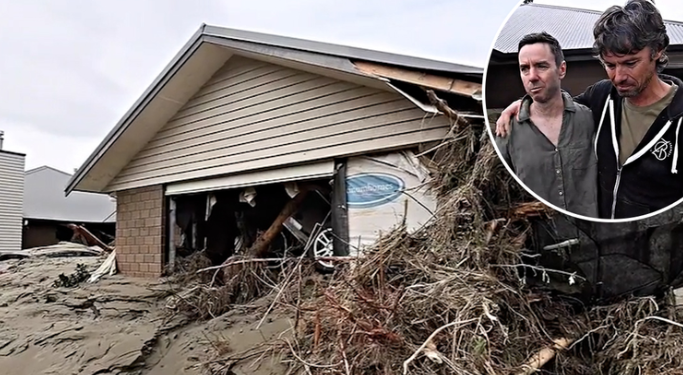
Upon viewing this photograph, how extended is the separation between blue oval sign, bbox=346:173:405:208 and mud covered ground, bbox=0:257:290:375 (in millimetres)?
1764

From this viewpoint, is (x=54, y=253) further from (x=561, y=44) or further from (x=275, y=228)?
(x=561, y=44)

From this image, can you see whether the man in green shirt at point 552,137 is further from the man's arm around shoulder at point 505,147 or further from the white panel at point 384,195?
the white panel at point 384,195

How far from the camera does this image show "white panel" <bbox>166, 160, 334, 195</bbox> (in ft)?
23.4

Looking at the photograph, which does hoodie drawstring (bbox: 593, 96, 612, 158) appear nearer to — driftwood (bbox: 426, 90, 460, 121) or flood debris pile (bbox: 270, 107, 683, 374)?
flood debris pile (bbox: 270, 107, 683, 374)

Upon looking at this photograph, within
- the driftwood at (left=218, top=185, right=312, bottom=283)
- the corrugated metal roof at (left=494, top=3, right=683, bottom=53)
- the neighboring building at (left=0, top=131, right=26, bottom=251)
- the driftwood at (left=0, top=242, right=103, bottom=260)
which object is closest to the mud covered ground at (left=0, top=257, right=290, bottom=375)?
the driftwood at (left=218, top=185, right=312, bottom=283)

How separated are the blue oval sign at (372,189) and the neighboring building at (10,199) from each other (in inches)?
863

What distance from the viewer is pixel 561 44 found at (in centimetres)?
285

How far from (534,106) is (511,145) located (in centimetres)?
35

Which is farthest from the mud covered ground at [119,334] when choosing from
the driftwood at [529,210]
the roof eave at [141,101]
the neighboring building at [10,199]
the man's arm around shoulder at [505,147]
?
the neighboring building at [10,199]

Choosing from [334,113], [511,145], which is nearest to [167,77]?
[334,113]

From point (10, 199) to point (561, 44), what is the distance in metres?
26.2

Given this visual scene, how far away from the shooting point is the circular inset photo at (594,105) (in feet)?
8.42

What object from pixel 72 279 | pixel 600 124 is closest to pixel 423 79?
pixel 600 124

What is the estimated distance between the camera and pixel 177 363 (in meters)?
5.55
